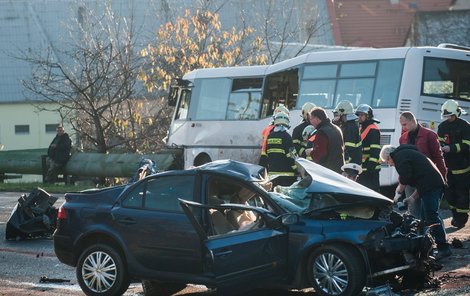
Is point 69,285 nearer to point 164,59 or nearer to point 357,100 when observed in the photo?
point 357,100

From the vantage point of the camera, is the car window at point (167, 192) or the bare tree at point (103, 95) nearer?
the car window at point (167, 192)

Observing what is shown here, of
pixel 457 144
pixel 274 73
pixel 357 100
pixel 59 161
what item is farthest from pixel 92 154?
pixel 457 144

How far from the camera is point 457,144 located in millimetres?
13742

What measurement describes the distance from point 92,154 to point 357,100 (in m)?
10.5

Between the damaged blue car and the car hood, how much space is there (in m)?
0.01

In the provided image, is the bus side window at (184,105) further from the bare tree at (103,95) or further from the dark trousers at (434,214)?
the dark trousers at (434,214)

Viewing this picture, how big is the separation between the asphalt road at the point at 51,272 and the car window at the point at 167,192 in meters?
1.28

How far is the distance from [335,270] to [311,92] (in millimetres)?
12857

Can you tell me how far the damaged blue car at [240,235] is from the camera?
8.73 meters

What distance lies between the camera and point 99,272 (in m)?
9.52

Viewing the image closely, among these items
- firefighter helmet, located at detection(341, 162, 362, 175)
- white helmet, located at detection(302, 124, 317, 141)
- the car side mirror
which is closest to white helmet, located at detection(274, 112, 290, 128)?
white helmet, located at detection(302, 124, 317, 141)

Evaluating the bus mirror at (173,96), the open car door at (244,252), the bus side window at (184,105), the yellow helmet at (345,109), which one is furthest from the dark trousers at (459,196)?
the bus mirror at (173,96)

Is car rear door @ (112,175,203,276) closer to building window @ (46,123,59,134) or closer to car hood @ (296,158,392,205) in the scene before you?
car hood @ (296,158,392,205)

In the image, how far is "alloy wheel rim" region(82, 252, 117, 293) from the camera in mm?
9453
